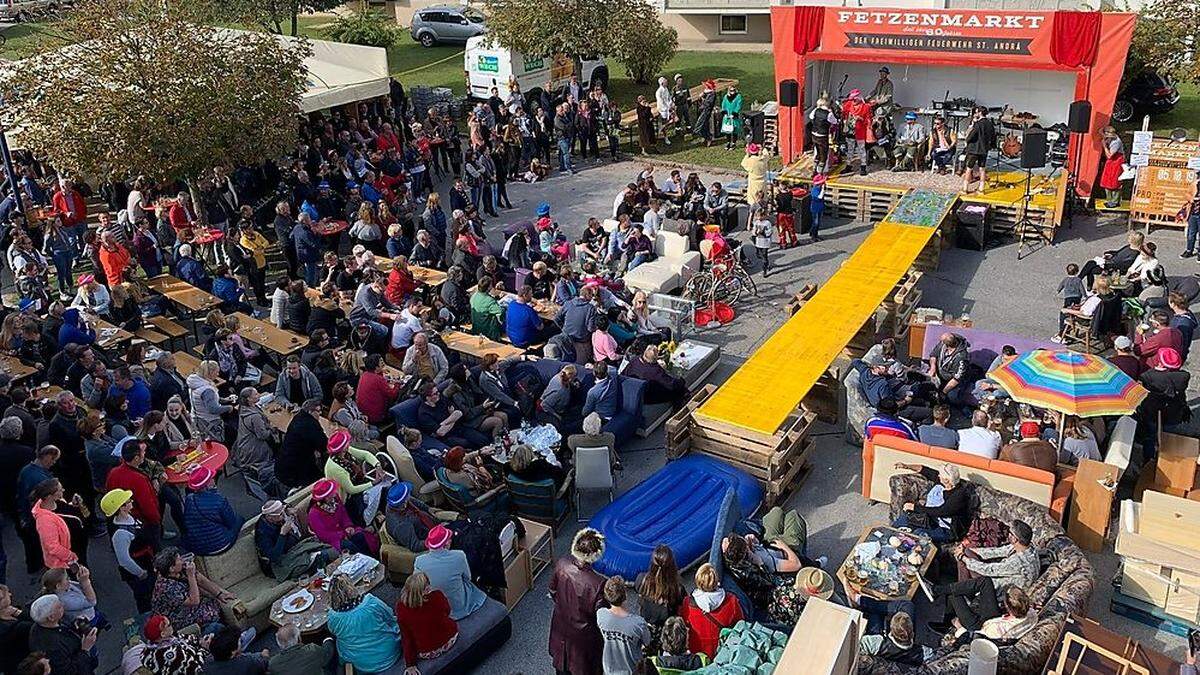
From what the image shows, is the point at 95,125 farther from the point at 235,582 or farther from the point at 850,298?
the point at 850,298

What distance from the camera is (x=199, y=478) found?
8.16 metres

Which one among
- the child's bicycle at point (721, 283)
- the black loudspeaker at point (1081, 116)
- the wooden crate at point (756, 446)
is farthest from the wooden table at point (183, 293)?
the black loudspeaker at point (1081, 116)

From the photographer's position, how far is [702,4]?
103 ft

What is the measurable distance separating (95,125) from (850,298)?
410 inches

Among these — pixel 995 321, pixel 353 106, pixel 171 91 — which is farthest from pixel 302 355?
pixel 353 106

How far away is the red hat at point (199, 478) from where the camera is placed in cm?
809

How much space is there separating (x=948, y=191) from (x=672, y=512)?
981 centimetres

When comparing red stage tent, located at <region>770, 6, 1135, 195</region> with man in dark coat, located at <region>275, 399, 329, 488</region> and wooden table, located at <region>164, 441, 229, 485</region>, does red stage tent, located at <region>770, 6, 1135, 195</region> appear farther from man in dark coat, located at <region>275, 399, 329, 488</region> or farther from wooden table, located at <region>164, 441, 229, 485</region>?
wooden table, located at <region>164, 441, 229, 485</region>

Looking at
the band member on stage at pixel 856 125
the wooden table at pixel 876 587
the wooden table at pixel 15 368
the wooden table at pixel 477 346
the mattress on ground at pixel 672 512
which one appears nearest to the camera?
the wooden table at pixel 876 587

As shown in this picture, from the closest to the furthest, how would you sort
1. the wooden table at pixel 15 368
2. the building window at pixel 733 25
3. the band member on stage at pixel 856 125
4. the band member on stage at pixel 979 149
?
1. the wooden table at pixel 15 368
2. the band member on stage at pixel 979 149
3. the band member on stage at pixel 856 125
4. the building window at pixel 733 25

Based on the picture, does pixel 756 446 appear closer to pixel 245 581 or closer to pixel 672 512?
pixel 672 512

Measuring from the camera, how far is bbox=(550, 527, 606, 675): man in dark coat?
6.83 metres

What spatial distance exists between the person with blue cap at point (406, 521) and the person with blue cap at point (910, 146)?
12.3m

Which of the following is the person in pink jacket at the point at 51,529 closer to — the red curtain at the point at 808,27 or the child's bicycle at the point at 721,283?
the child's bicycle at the point at 721,283
